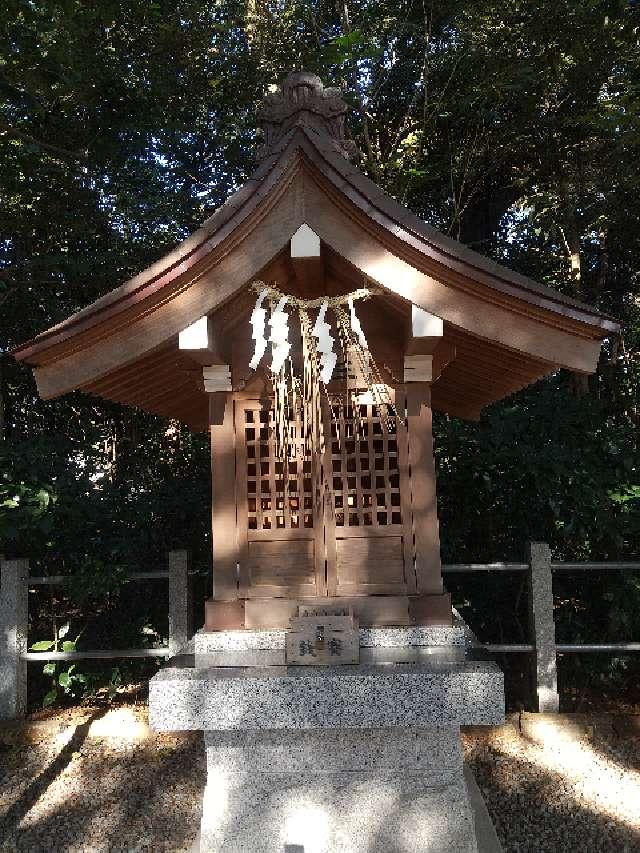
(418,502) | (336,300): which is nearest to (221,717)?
(418,502)

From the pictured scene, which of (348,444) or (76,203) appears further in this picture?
(76,203)

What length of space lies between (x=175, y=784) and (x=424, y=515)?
332cm

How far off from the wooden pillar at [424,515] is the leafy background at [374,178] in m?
2.96

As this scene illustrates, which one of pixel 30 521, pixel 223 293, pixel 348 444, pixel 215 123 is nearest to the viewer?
pixel 223 293

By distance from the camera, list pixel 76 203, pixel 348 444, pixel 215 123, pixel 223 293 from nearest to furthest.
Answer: pixel 223 293 → pixel 348 444 → pixel 76 203 → pixel 215 123

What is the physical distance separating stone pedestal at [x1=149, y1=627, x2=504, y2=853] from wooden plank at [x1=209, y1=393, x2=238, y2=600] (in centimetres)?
26

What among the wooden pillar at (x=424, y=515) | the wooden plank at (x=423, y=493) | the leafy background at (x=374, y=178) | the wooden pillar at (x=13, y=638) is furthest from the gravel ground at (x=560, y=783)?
the wooden pillar at (x=13, y=638)

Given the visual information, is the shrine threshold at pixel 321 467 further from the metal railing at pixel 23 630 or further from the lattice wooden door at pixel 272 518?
the metal railing at pixel 23 630

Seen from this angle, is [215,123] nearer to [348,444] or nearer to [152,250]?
[152,250]

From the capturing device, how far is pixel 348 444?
321 centimetres

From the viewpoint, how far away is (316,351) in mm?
2928

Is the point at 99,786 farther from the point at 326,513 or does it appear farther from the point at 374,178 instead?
the point at 374,178

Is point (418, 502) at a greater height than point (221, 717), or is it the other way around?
point (418, 502)

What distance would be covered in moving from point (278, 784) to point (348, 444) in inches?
65.6
